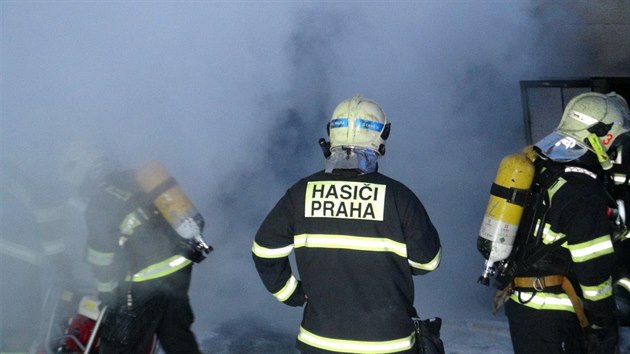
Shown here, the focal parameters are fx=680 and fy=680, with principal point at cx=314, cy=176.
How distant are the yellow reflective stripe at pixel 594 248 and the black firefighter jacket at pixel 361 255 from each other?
620mm

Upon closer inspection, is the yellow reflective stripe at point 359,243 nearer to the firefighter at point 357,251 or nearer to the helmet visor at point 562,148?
the firefighter at point 357,251

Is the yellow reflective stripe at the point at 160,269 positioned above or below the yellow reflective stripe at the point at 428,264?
below

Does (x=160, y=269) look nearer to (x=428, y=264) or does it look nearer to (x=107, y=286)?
(x=107, y=286)

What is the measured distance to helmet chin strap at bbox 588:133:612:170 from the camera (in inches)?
121

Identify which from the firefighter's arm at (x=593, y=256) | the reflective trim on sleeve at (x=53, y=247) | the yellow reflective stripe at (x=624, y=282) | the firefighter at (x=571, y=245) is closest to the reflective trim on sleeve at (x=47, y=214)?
the reflective trim on sleeve at (x=53, y=247)

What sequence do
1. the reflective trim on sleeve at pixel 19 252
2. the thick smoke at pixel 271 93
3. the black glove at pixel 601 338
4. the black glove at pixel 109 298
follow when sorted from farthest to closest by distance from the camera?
the thick smoke at pixel 271 93 → the reflective trim on sleeve at pixel 19 252 → the black glove at pixel 109 298 → the black glove at pixel 601 338

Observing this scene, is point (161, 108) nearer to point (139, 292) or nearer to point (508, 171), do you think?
point (139, 292)

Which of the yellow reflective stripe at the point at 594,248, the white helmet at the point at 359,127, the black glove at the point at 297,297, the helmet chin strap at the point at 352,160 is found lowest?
the black glove at the point at 297,297

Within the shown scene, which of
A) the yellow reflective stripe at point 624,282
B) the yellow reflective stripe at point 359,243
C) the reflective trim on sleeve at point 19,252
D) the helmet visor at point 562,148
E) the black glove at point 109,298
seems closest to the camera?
the yellow reflective stripe at point 359,243

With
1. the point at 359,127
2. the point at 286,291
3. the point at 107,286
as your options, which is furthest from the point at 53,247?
the point at 359,127

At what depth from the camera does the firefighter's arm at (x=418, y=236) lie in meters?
2.72

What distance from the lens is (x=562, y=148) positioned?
3123 mm

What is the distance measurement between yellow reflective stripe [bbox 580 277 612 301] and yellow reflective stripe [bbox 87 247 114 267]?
2.40 meters

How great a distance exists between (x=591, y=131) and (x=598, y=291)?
0.72m
